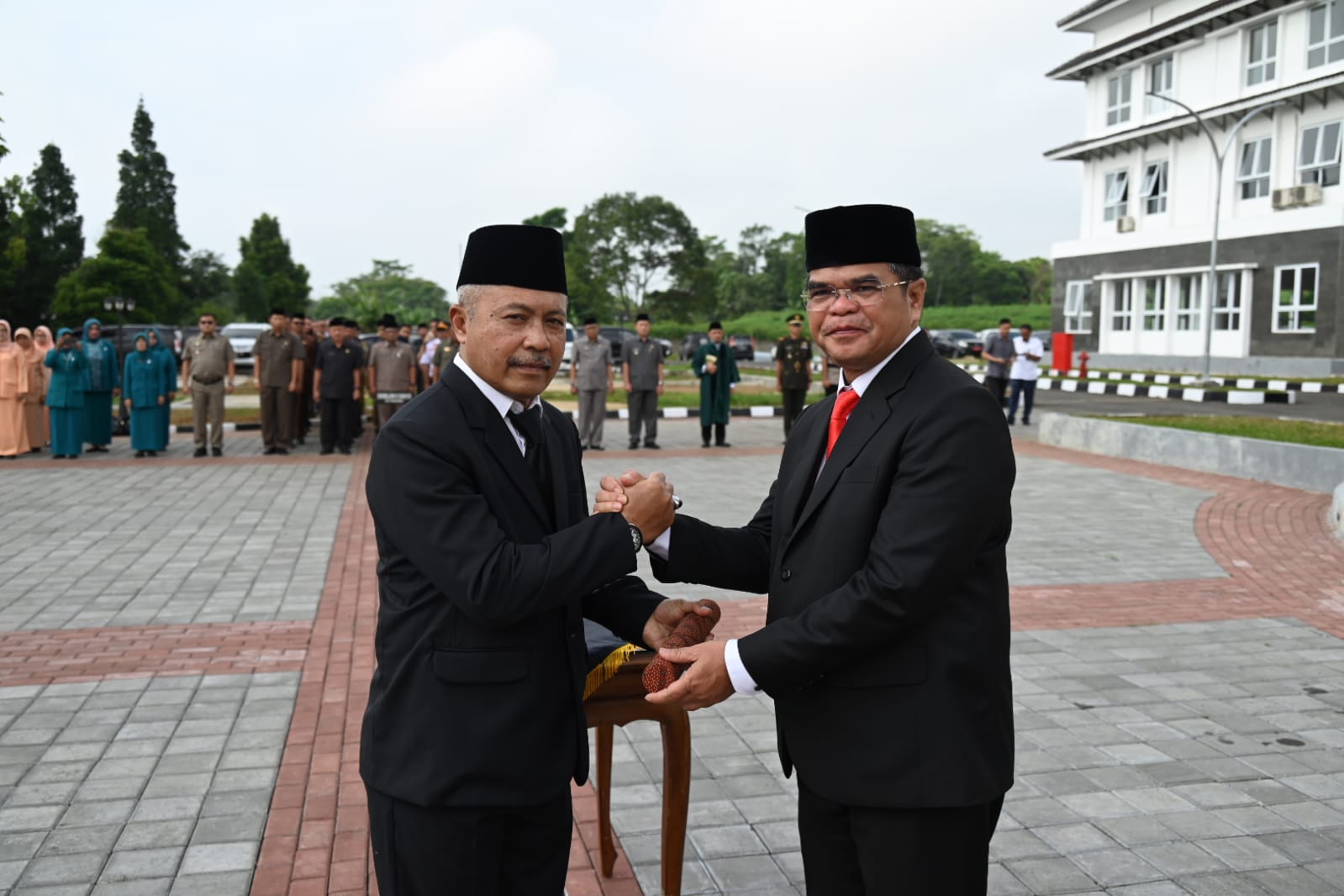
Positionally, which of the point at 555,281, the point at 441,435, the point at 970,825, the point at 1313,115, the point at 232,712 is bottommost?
the point at 232,712

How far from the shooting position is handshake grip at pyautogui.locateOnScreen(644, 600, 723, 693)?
235cm

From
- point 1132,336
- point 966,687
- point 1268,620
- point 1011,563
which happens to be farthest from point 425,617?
point 1132,336

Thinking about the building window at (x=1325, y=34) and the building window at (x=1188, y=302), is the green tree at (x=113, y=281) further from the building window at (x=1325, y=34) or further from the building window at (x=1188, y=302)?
the building window at (x=1325, y=34)

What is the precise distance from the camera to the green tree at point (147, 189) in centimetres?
6738

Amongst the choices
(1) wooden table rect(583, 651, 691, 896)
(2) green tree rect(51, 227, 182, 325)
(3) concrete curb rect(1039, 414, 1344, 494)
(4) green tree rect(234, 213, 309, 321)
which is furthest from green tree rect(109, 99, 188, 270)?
(1) wooden table rect(583, 651, 691, 896)

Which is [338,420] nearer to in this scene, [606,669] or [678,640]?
[606,669]

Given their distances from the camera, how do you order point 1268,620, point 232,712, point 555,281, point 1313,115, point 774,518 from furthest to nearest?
point 1313,115 < point 1268,620 < point 232,712 < point 774,518 < point 555,281

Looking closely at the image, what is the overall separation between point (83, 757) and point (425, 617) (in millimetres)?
3085

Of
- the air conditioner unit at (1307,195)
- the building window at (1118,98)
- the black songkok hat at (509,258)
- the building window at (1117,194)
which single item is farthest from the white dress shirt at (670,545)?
the building window at (1118,98)

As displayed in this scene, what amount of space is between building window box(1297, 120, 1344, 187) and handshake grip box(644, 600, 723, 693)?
3246 cm

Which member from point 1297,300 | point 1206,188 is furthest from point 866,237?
point 1206,188

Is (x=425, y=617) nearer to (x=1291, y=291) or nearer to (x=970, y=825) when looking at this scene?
(x=970, y=825)

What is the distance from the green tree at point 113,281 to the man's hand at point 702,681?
46364 mm

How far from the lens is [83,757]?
4.46 metres
